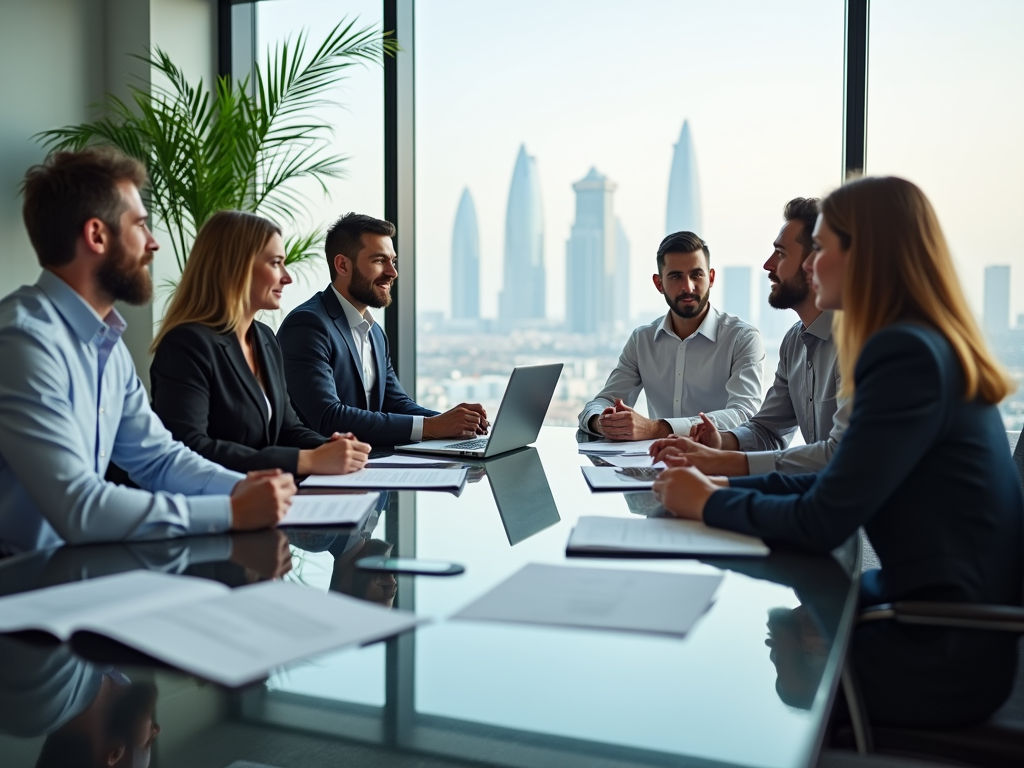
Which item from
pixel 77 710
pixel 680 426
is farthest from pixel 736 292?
pixel 77 710

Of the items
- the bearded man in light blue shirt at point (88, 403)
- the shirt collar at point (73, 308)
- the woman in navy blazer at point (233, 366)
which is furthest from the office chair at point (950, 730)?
the shirt collar at point (73, 308)

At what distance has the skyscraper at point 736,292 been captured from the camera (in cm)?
457

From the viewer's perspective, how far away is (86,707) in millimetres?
939

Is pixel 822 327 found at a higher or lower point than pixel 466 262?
lower

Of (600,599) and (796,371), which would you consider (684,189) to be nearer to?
(796,371)

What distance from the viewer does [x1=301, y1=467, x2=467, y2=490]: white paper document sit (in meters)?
2.11

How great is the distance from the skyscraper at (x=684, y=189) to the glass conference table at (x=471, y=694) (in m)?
3.46

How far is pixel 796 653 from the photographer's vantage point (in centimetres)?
108

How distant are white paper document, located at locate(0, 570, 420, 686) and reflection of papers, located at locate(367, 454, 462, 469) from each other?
1150mm

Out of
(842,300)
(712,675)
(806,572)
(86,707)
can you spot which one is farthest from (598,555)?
(86,707)

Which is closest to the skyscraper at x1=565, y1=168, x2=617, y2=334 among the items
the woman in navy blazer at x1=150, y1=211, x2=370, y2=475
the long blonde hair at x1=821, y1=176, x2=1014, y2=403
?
the woman in navy blazer at x1=150, y1=211, x2=370, y2=475

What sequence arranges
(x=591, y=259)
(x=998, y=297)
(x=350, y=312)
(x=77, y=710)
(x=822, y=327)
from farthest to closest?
(x=591, y=259)
(x=998, y=297)
(x=350, y=312)
(x=822, y=327)
(x=77, y=710)

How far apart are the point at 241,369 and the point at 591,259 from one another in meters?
2.67

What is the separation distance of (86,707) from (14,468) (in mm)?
761
